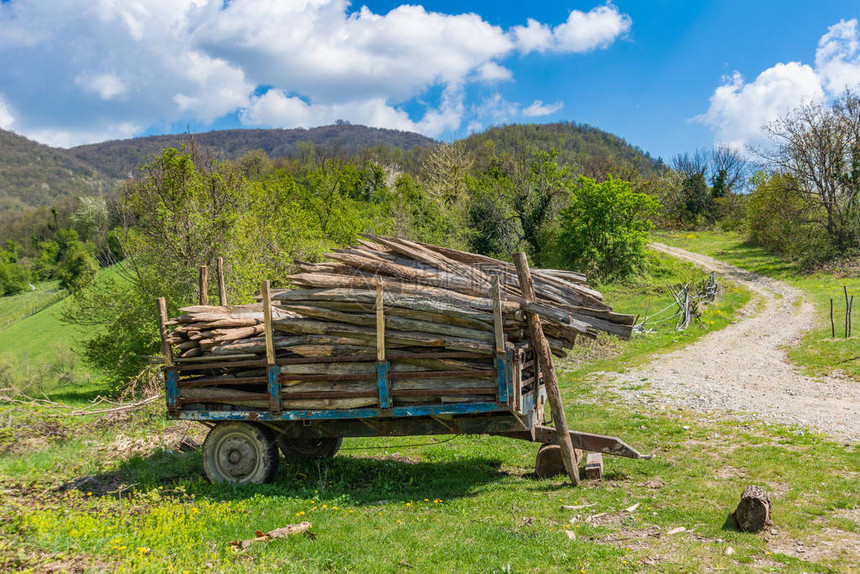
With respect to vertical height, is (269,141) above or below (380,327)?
above

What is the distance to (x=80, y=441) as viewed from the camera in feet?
39.1

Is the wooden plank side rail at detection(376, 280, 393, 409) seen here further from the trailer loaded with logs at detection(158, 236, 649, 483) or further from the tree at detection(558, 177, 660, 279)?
the tree at detection(558, 177, 660, 279)

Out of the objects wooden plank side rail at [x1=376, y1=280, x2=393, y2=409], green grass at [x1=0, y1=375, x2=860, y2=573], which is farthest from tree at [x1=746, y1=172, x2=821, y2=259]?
wooden plank side rail at [x1=376, y1=280, x2=393, y2=409]

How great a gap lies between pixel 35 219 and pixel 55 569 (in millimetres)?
112800

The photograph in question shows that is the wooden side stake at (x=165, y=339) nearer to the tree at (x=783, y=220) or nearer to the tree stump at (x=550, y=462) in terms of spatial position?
the tree stump at (x=550, y=462)

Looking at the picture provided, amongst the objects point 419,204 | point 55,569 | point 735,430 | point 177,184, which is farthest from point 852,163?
point 55,569

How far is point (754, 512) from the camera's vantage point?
617cm

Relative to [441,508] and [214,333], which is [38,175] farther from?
[441,508]

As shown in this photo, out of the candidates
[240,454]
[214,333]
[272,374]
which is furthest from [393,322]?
[240,454]

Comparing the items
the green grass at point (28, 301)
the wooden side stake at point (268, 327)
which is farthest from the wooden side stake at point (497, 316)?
the green grass at point (28, 301)

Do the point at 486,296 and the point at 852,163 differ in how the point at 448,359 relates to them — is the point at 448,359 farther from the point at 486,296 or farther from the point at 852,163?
the point at 852,163

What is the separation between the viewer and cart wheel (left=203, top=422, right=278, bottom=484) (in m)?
8.31

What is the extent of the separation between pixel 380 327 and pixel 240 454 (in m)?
3.07

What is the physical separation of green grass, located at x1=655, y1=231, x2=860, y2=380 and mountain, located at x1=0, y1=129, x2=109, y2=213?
448 feet
